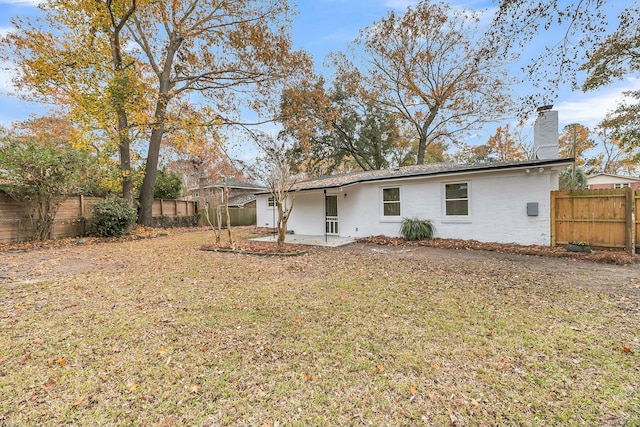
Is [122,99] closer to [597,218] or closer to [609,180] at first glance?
[597,218]

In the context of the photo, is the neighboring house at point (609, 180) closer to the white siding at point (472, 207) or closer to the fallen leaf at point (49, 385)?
the white siding at point (472, 207)

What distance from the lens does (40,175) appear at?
9914mm

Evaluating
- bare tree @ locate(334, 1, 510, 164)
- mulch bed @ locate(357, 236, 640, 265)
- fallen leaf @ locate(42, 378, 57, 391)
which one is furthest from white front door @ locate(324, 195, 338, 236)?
fallen leaf @ locate(42, 378, 57, 391)

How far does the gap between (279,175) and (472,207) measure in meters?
7.02

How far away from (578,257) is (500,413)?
25.0 ft

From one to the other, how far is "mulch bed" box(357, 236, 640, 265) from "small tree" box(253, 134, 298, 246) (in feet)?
12.0

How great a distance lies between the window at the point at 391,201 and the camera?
1163cm

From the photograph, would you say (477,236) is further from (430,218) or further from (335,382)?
(335,382)

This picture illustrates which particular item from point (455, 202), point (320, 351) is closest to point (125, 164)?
point (320, 351)

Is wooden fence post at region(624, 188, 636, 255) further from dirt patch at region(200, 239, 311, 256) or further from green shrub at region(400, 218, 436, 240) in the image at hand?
dirt patch at region(200, 239, 311, 256)

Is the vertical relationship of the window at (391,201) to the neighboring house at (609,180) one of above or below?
below

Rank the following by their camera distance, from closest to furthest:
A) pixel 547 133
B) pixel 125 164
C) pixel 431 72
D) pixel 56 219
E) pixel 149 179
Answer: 1. pixel 547 133
2. pixel 56 219
3. pixel 125 164
4. pixel 149 179
5. pixel 431 72

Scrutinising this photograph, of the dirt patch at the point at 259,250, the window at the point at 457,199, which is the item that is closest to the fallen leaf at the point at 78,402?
the dirt patch at the point at 259,250

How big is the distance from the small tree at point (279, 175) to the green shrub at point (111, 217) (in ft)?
21.1
